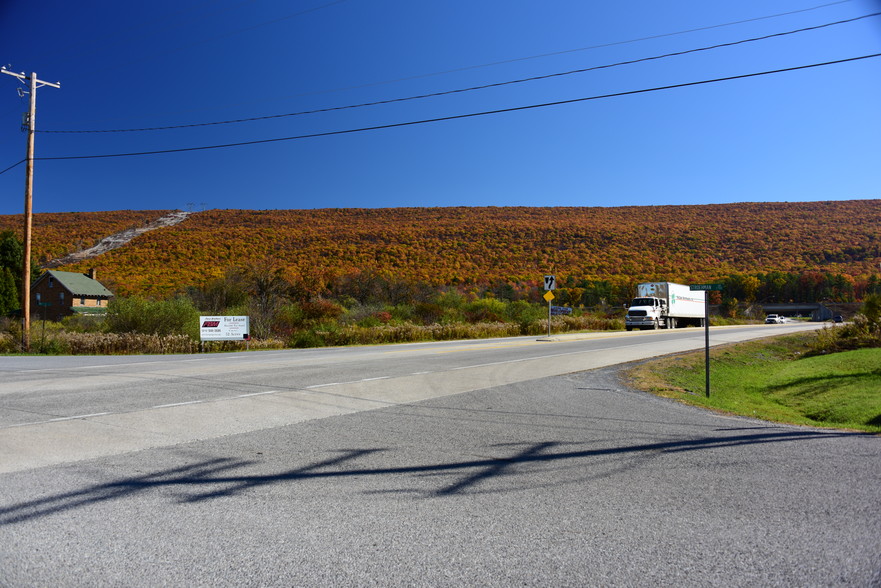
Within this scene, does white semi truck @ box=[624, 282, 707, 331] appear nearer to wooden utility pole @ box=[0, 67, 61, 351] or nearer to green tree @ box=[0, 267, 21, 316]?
wooden utility pole @ box=[0, 67, 61, 351]

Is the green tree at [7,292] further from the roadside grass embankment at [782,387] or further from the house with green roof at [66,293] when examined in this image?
the roadside grass embankment at [782,387]

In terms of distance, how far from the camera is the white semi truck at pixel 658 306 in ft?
144

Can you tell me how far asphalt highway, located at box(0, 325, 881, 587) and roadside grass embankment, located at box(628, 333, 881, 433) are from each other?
2.00 metres

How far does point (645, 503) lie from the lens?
174 inches

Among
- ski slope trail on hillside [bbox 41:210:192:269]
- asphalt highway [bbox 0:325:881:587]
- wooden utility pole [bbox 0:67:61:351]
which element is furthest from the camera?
ski slope trail on hillside [bbox 41:210:192:269]

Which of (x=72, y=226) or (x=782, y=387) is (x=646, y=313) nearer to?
(x=782, y=387)

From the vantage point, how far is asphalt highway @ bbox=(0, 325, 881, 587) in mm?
3377

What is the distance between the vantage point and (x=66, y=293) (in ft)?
186

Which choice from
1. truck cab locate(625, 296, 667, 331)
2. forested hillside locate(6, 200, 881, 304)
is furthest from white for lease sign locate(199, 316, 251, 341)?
truck cab locate(625, 296, 667, 331)

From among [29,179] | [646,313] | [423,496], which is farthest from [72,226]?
[423,496]

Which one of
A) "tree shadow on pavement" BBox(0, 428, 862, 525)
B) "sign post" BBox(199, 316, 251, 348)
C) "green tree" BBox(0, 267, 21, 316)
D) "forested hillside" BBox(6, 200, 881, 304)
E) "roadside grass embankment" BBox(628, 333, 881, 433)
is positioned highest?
"forested hillside" BBox(6, 200, 881, 304)

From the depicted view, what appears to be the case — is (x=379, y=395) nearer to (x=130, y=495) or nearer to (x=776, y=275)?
(x=130, y=495)

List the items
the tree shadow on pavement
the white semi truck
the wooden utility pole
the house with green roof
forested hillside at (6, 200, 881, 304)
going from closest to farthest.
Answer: the tree shadow on pavement
the wooden utility pole
the white semi truck
the house with green roof
forested hillside at (6, 200, 881, 304)

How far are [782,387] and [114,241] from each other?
80153mm
